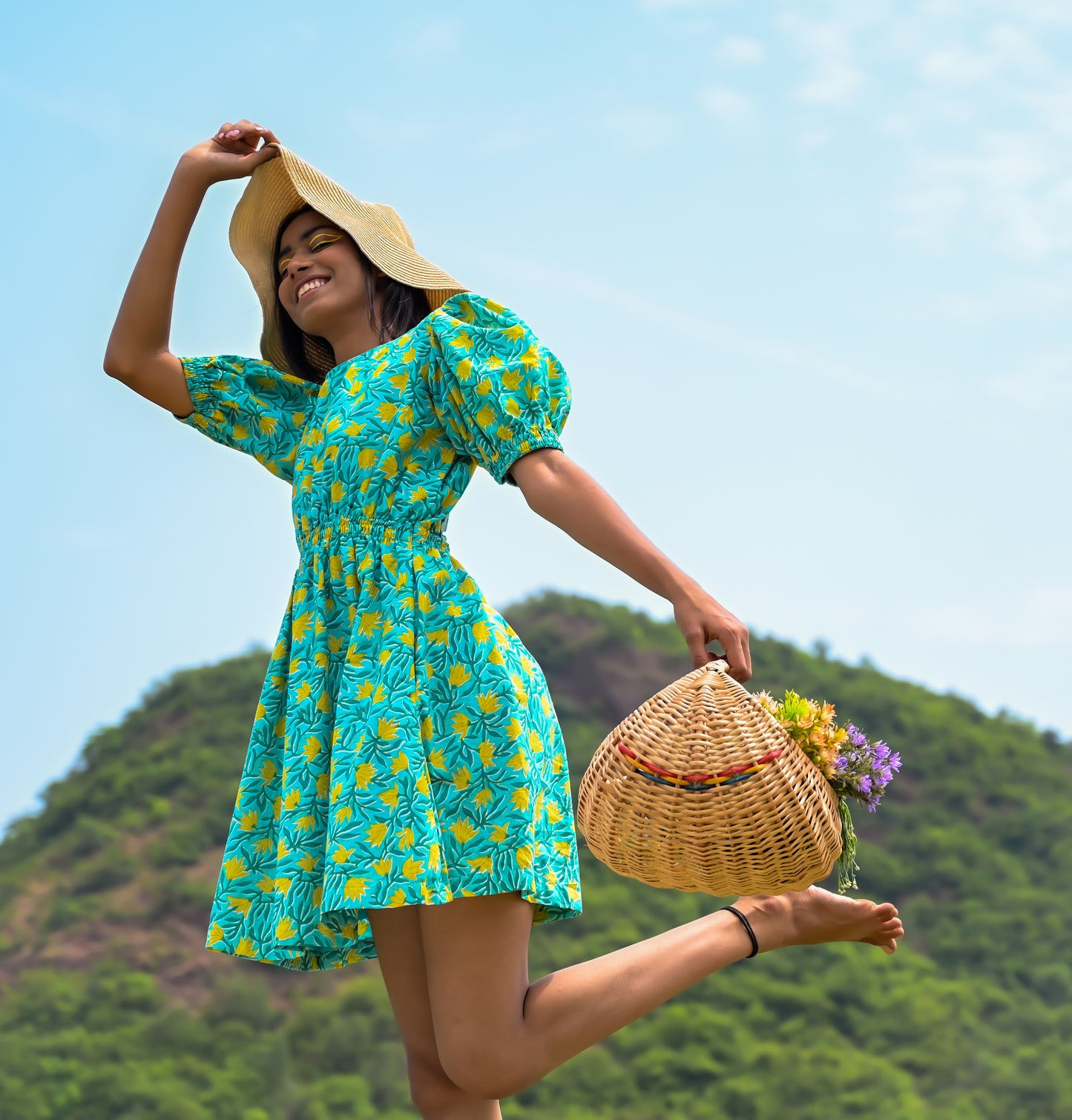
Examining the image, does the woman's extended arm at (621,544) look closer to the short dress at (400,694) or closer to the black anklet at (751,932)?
the short dress at (400,694)

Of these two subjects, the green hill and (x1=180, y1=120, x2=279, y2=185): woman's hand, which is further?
the green hill

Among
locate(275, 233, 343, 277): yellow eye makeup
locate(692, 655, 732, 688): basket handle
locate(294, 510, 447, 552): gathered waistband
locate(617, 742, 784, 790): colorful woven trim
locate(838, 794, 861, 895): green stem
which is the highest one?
locate(275, 233, 343, 277): yellow eye makeup

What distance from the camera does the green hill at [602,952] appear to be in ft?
53.6

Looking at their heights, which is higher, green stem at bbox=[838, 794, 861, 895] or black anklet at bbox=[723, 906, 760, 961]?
green stem at bbox=[838, 794, 861, 895]

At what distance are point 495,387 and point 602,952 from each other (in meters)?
15.3

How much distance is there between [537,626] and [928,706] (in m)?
5.94

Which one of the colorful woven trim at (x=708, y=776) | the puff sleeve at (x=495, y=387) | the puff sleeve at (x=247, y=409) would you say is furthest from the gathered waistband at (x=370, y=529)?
the colorful woven trim at (x=708, y=776)

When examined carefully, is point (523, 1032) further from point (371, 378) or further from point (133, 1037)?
point (133, 1037)

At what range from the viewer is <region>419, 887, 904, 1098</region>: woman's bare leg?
2.04m

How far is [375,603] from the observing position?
85.3 inches

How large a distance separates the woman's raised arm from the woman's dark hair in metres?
0.14

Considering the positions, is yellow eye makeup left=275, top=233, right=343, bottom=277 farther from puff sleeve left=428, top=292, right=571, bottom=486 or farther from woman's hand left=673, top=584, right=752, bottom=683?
woman's hand left=673, top=584, right=752, bottom=683

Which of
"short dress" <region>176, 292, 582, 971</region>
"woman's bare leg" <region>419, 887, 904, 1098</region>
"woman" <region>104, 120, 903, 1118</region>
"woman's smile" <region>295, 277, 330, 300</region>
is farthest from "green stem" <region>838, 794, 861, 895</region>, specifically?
"woman's smile" <region>295, 277, 330, 300</region>

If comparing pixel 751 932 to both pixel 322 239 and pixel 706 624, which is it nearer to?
pixel 706 624
